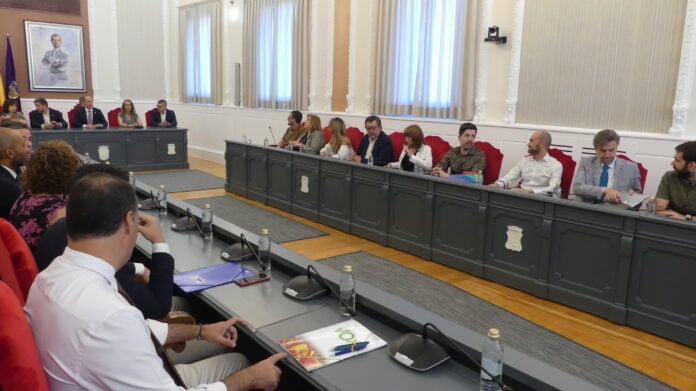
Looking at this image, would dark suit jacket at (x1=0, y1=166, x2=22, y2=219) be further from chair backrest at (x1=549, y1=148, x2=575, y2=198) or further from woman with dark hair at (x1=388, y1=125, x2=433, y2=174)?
chair backrest at (x1=549, y1=148, x2=575, y2=198)

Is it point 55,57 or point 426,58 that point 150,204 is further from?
point 55,57

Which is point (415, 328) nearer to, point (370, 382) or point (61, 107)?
point (370, 382)

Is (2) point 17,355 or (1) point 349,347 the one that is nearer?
(2) point 17,355

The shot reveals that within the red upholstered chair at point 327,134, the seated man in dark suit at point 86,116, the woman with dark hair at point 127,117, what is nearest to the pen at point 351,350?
the red upholstered chair at point 327,134

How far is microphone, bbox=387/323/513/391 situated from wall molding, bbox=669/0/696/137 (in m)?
4.01

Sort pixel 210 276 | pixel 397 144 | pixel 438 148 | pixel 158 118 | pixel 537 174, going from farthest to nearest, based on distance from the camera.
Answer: pixel 158 118
pixel 397 144
pixel 438 148
pixel 537 174
pixel 210 276

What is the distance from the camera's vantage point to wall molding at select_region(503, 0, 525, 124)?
549cm

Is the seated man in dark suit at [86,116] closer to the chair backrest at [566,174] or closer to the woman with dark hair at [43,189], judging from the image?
the woman with dark hair at [43,189]

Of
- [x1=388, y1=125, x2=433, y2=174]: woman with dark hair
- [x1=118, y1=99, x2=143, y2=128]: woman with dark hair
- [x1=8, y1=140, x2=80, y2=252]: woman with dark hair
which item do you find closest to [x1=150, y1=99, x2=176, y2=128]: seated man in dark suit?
[x1=118, y1=99, x2=143, y2=128]: woman with dark hair

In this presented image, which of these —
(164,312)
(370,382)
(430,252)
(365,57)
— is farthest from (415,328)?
(365,57)

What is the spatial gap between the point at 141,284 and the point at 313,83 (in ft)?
22.4

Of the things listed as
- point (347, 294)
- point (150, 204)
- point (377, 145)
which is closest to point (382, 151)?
point (377, 145)

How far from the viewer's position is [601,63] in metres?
4.94

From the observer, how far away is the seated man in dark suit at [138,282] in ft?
6.07
